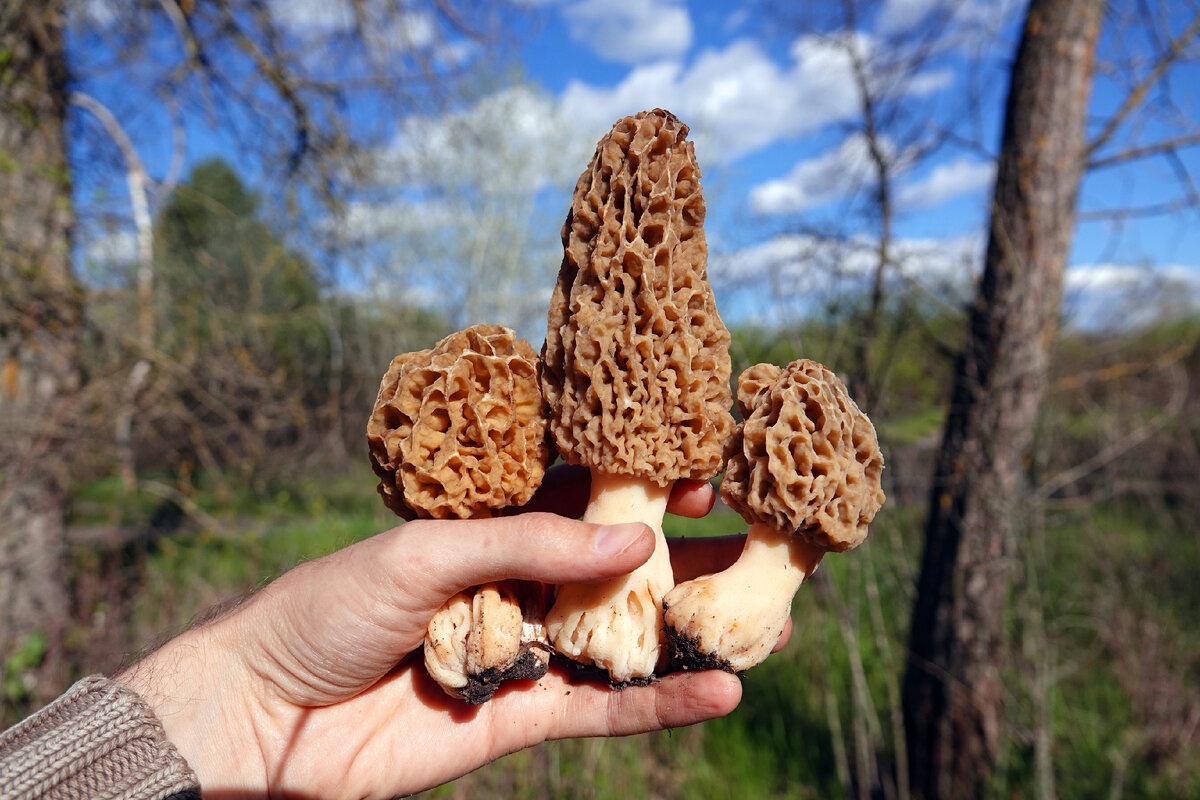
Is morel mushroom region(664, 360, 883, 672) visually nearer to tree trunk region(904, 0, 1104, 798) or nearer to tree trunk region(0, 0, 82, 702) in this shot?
tree trunk region(904, 0, 1104, 798)

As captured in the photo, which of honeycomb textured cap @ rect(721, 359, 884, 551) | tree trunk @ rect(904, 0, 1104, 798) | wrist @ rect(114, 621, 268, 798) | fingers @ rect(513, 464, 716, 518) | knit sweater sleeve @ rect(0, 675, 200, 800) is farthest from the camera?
tree trunk @ rect(904, 0, 1104, 798)

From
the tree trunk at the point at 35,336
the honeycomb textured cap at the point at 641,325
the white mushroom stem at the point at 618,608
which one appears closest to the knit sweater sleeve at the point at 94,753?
the white mushroom stem at the point at 618,608

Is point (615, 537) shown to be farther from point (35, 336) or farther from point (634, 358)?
point (35, 336)

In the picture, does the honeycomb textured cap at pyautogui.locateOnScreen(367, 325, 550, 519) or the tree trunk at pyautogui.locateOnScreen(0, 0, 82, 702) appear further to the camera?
the tree trunk at pyautogui.locateOnScreen(0, 0, 82, 702)

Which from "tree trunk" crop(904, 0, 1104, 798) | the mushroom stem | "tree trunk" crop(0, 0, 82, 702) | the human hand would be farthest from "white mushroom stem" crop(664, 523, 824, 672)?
"tree trunk" crop(0, 0, 82, 702)

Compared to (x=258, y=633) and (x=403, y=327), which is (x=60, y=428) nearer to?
(x=258, y=633)

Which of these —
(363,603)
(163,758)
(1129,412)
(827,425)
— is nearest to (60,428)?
(163,758)

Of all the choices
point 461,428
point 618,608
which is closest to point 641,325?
point 461,428

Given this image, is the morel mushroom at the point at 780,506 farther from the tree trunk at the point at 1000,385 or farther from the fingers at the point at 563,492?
the tree trunk at the point at 1000,385
